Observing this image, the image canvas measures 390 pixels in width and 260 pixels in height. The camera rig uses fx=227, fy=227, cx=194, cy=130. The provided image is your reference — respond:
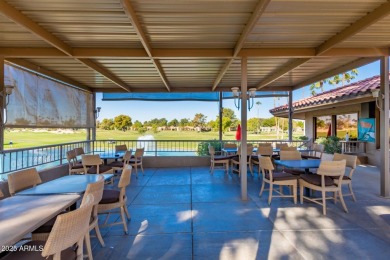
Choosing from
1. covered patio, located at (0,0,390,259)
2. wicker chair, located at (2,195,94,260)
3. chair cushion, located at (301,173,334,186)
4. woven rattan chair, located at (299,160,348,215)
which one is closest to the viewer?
wicker chair, located at (2,195,94,260)

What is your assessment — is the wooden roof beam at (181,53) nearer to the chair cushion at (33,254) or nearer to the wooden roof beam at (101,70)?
the wooden roof beam at (101,70)

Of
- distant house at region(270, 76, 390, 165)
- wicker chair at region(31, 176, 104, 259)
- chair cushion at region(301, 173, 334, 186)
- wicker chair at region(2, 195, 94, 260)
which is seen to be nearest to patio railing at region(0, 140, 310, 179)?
distant house at region(270, 76, 390, 165)

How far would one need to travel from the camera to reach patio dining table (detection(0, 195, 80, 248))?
1.39 m

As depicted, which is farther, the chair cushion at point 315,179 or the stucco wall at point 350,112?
the stucco wall at point 350,112

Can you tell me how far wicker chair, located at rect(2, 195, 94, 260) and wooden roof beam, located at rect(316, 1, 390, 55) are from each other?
151 inches

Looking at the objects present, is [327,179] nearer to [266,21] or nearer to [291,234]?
[291,234]

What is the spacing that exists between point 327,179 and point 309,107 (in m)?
5.98

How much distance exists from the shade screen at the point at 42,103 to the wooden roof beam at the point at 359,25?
5972mm

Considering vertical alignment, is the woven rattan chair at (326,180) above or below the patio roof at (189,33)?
below

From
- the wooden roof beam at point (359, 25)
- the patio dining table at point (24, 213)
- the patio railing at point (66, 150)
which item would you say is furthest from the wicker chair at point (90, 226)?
the wooden roof beam at point (359, 25)

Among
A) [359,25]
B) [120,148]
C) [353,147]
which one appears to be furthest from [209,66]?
[353,147]

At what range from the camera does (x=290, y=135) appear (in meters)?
8.40

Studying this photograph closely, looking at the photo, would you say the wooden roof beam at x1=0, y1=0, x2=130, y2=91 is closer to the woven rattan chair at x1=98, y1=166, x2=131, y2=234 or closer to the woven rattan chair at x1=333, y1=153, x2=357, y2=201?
the woven rattan chair at x1=98, y1=166, x2=131, y2=234

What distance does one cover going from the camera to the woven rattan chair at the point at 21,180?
253 cm
